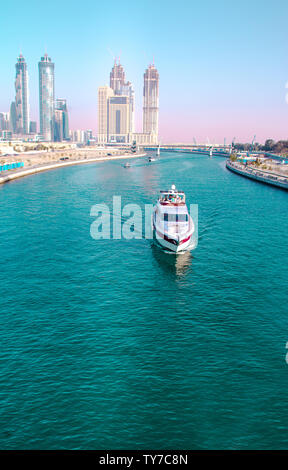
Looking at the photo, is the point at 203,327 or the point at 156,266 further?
the point at 156,266

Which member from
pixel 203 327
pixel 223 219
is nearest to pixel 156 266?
pixel 203 327

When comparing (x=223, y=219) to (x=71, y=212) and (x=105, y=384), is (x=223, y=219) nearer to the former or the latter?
(x=71, y=212)

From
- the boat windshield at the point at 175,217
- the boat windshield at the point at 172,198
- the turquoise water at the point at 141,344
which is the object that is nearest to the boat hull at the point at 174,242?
the turquoise water at the point at 141,344

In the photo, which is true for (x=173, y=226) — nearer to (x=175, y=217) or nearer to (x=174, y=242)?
(x=175, y=217)

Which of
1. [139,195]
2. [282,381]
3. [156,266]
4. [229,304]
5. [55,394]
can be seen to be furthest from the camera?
[139,195]
